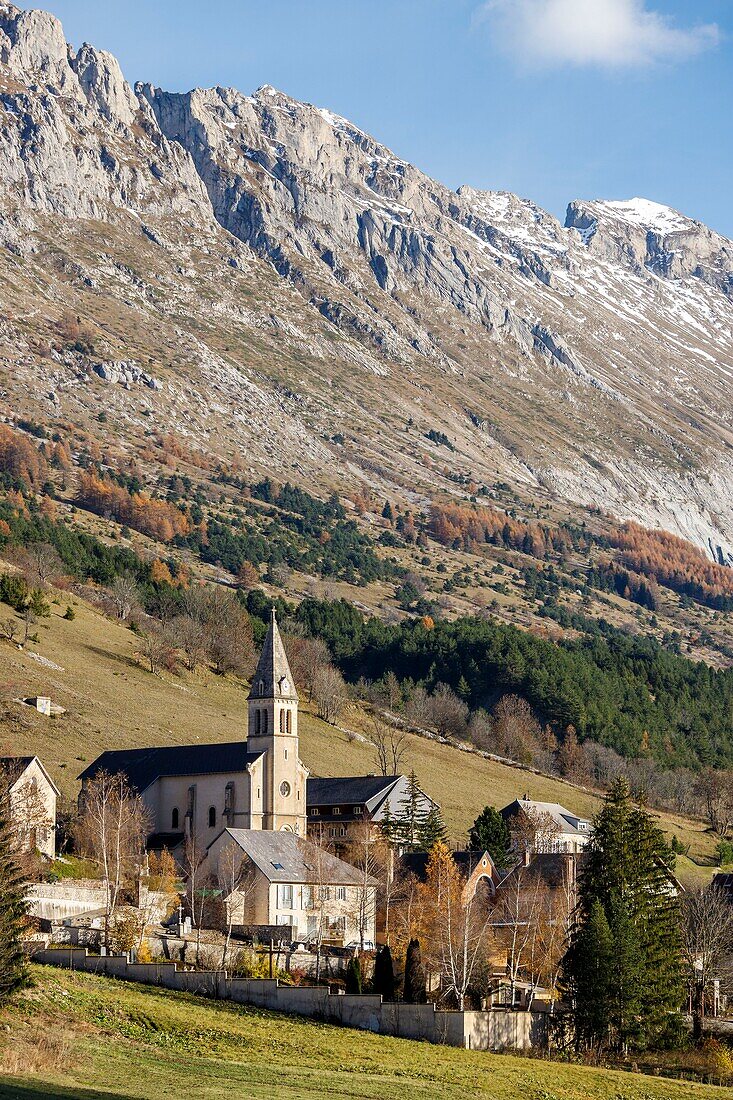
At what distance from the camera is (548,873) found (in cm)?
9750

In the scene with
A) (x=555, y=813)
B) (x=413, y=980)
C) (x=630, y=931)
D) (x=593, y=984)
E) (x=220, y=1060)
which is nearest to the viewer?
(x=220, y=1060)

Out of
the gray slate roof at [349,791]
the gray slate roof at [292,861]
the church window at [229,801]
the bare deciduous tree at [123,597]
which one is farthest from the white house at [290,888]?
the bare deciduous tree at [123,597]

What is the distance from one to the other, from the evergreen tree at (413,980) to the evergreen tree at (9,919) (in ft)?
58.6

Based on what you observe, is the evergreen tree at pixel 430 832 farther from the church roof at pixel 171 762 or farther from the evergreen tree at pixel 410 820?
the church roof at pixel 171 762

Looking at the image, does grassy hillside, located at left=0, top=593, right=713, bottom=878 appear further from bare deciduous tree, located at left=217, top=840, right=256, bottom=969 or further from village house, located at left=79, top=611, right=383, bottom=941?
bare deciduous tree, located at left=217, top=840, right=256, bottom=969

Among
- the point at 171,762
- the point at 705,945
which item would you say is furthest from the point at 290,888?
the point at 171,762

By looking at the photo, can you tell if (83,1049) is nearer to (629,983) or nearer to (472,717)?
(629,983)

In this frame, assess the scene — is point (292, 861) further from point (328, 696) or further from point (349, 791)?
point (328, 696)

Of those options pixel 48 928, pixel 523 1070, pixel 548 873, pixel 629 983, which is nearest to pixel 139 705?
pixel 548 873

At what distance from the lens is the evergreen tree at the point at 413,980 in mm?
64250

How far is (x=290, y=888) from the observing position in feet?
286

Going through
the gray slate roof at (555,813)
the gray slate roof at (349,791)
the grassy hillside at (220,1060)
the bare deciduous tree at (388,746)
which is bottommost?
the grassy hillside at (220,1060)

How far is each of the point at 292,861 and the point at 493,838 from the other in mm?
23325

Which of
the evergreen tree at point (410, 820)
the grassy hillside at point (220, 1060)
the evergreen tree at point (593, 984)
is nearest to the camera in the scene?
the grassy hillside at point (220, 1060)
